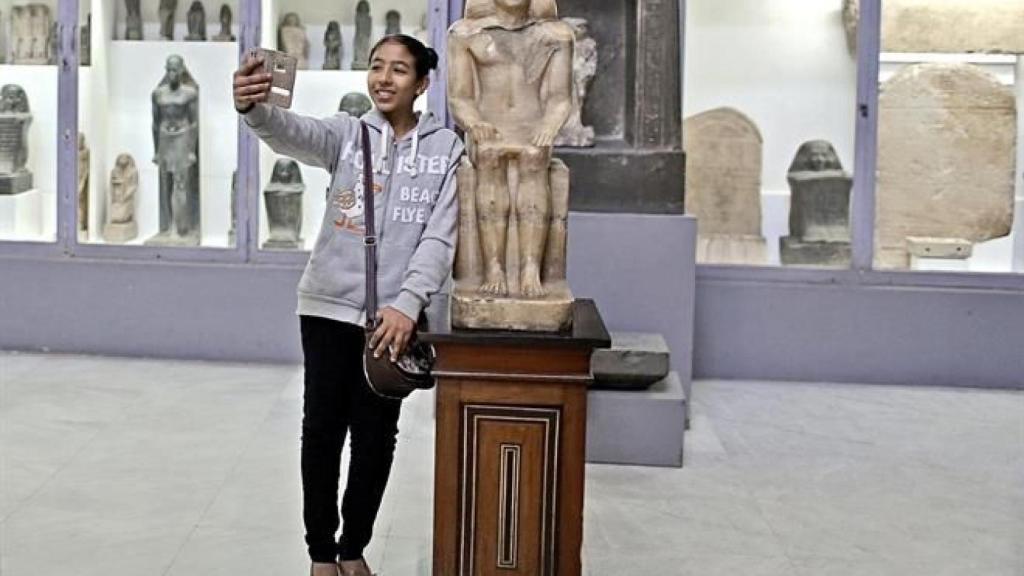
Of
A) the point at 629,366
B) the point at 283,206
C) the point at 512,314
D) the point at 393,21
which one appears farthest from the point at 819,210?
the point at 512,314

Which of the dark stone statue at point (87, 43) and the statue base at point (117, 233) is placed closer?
the dark stone statue at point (87, 43)

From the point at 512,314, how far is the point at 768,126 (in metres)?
3.92

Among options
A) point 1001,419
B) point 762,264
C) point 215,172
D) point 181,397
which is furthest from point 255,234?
point 1001,419

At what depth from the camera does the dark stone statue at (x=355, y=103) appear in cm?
690

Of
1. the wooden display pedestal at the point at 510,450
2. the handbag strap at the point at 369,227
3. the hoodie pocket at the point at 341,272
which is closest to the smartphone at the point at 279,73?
the handbag strap at the point at 369,227

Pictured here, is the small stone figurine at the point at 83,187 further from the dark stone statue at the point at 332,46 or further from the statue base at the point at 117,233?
the dark stone statue at the point at 332,46

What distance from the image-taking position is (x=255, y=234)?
6879 mm

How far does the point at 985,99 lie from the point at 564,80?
394 cm

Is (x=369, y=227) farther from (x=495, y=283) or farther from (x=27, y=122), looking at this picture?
(x=27, y=122)

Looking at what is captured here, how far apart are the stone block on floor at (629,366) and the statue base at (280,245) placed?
2253 millimetres

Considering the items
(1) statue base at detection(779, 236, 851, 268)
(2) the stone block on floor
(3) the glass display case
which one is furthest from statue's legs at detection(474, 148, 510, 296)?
(3) the glass display case

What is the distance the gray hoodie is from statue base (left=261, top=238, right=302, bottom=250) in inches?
139

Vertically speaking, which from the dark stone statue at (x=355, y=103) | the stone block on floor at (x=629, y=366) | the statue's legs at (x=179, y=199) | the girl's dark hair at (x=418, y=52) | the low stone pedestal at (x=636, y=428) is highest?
the dark stone statue at (x=355, y=103)

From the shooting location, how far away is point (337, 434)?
348 centimetres
